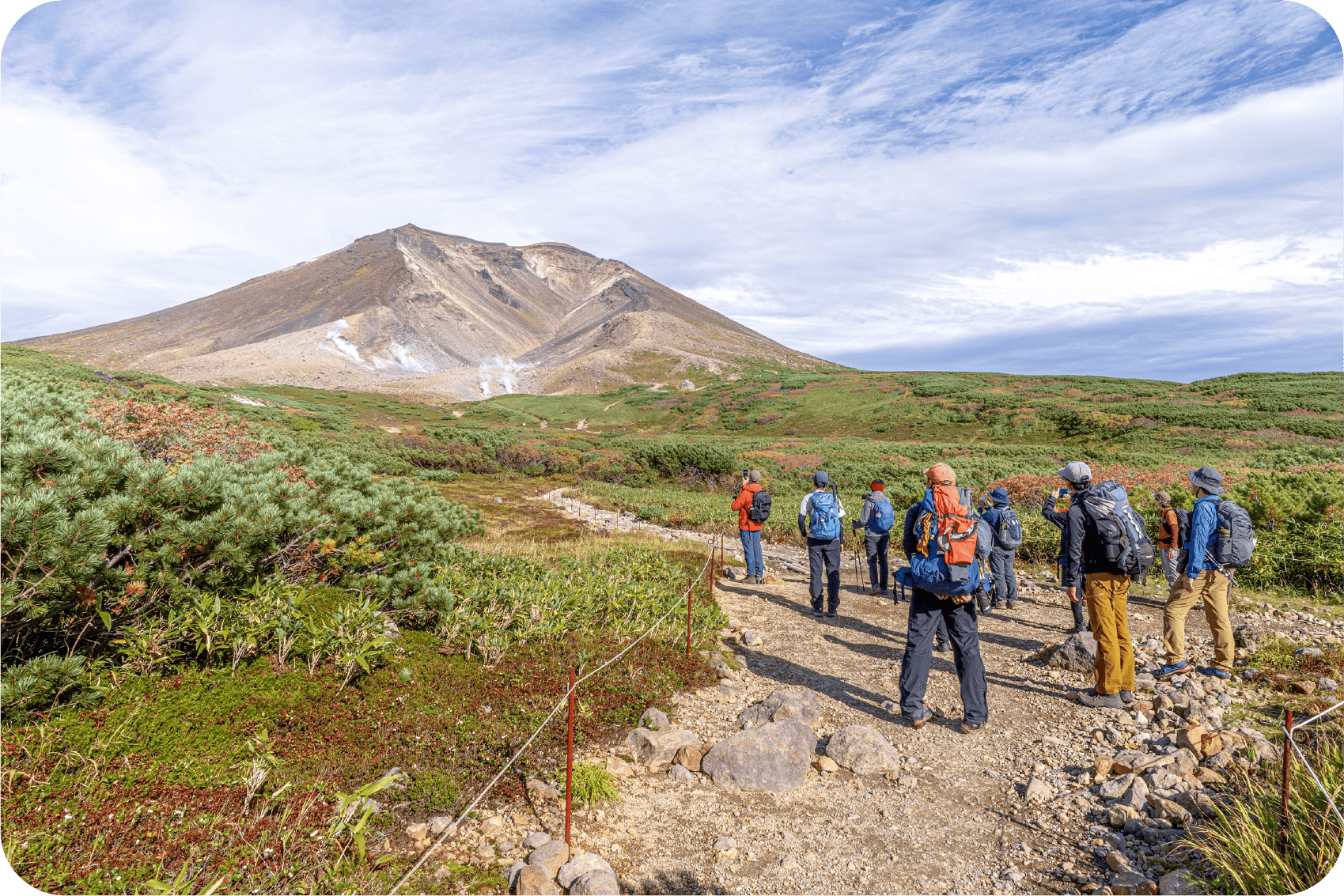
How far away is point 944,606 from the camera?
6.16 metres

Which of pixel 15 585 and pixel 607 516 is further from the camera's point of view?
pixel 607 516

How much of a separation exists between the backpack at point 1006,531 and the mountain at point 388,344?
337ft

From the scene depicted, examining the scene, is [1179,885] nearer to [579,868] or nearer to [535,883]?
[579,868]

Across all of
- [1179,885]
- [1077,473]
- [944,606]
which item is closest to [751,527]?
[944,606]

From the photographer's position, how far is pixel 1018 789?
196 inches

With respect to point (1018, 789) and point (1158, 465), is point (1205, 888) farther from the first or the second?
point (1158, 465)

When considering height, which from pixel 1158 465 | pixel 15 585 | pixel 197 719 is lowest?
pixel 1158 465

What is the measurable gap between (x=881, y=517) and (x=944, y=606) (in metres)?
4.93

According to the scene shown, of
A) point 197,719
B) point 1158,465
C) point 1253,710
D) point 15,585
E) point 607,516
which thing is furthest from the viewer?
point 1158,465

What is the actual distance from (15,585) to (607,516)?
62.8ft

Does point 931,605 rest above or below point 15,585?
below

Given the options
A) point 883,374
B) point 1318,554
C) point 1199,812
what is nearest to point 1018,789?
point 1199,812

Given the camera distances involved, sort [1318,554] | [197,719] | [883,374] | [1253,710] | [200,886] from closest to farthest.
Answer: [200,886], [197,719], [1253,710], [1318,554], [883,374]

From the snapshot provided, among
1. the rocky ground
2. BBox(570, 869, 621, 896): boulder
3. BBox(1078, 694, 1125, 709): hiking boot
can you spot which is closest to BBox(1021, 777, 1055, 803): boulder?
the rocky ground
